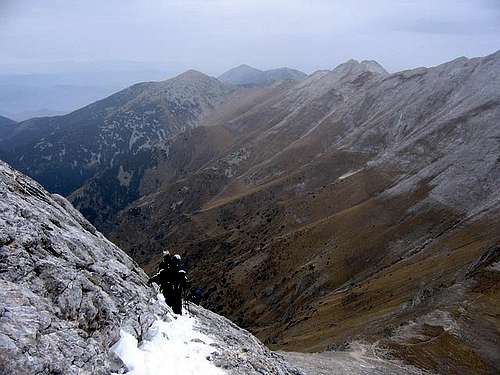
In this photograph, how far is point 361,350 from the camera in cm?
4266

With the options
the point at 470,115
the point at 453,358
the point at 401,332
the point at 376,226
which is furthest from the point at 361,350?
the point at 470,115

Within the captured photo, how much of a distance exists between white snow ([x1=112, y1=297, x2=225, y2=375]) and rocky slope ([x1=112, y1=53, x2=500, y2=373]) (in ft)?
85.2

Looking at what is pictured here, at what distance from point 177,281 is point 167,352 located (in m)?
5.96

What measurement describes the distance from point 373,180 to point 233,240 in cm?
4267

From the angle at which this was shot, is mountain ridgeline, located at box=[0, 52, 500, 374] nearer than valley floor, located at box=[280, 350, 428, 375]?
No

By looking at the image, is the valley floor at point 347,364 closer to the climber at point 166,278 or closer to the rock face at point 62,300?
the rock face at point 62,300

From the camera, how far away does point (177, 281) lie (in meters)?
24.6

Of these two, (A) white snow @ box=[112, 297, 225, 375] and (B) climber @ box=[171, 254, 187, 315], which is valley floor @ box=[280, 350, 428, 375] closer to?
(B) climber @ box=[171, 254, 187, 315]

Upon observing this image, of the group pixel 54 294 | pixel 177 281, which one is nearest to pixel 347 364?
pixel 177 281

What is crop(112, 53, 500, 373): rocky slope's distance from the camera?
49.5 m

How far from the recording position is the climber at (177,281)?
80.1 ft

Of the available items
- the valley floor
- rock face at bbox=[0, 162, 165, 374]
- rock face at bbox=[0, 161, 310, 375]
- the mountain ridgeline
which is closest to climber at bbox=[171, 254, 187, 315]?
rock face at bbox=[0, 161, 310, 375]

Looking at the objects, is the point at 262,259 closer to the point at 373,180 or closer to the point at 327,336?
the point at 373,180

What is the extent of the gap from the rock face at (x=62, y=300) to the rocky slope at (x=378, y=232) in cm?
2696
